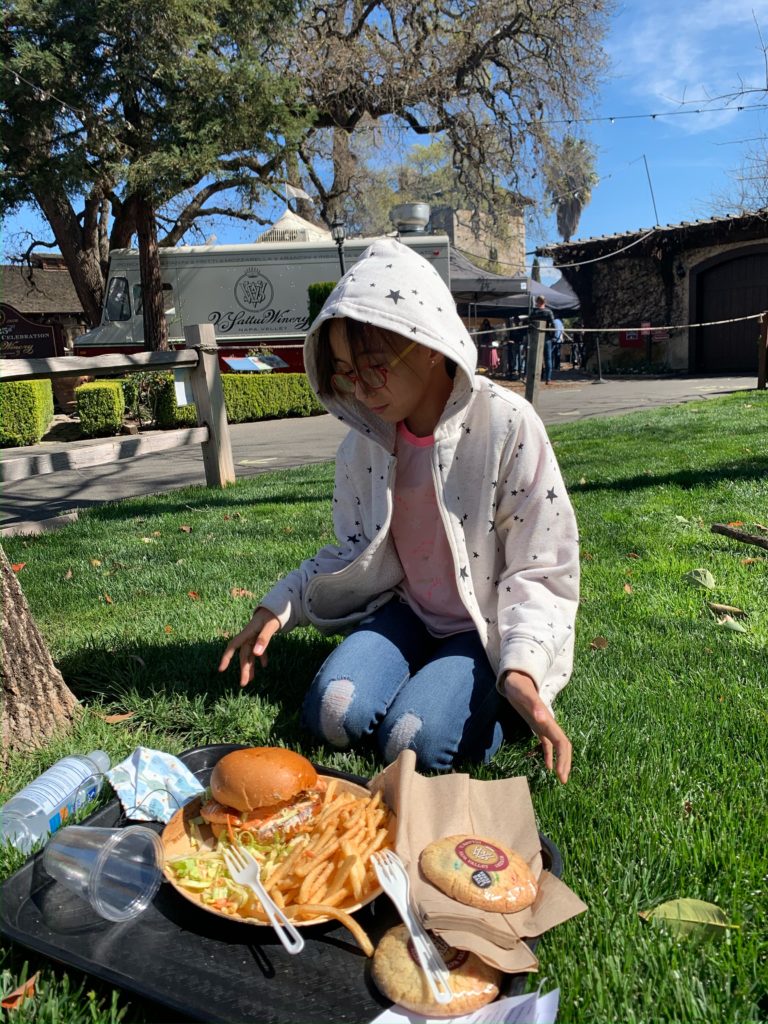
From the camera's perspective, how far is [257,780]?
1.72m

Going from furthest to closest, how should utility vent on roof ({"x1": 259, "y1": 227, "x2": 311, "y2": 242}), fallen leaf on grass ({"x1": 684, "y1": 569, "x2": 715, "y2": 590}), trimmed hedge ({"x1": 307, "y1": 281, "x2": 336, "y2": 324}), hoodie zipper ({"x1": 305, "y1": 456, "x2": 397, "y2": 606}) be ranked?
utility vent on roof ({"x1": 259, "y1": 227, "x2": 311, "y2": 242}), trimmed hedge ({"x1": 307, "y1": 281, "x2": 336, "y2": 324}), fallen leaf on grass ({"x1": 684, "y1": 569, "x2": 715, "y2": 590}), hoodie zipper ({"x1": 305, "y1": 456, "x2": 397, "y2": 606})

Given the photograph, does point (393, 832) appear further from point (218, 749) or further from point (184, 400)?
point (184, 400)

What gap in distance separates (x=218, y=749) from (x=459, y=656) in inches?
28.9

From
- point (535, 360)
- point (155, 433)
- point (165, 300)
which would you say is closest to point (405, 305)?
point (155, 433)

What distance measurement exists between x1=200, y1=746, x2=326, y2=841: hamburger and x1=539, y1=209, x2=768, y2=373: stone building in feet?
71.3

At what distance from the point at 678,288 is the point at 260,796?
79.5 feet

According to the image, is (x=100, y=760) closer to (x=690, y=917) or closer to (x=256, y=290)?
(x=690, y=917)

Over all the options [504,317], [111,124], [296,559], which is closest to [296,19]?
[111,124]

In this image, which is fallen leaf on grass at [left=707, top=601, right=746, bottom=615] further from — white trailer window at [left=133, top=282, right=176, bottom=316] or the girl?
white trailer window at [left=133, top=282, right=176, bottom=316]

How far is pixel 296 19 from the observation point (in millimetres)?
17953

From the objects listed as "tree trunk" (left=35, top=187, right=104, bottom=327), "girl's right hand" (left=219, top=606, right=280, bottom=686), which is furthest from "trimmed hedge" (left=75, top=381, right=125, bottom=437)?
"girl's right hand" (left=219, top=606, right=280, bottom=686)

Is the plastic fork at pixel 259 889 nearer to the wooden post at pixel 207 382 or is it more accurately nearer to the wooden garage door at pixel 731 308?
the wooden post at pixel 207 382

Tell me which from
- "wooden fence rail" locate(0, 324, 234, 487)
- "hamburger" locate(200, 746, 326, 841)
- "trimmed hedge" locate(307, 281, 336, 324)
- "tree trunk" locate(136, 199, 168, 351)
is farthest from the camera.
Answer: "tree trunk" locate(136, 199, 168, 351)

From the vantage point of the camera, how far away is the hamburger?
170cm
